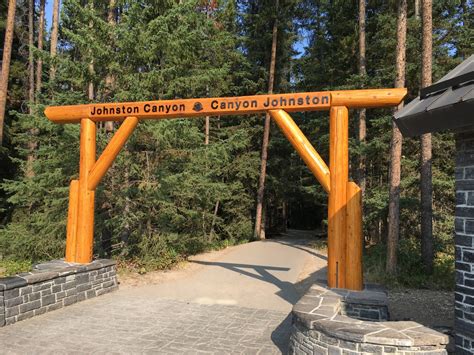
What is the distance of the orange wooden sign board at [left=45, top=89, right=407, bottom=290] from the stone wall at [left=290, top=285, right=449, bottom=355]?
1.28 metres

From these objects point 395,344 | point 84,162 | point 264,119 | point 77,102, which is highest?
point 264,119

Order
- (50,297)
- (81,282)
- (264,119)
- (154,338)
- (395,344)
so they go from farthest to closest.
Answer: (264,119) → (81,282) → (50,297) → (154,338) → (395,344)

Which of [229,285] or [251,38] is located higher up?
[251,38]

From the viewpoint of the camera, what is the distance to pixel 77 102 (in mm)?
10156

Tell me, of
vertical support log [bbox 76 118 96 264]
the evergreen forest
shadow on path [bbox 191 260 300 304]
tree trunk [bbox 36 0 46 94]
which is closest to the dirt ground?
shadow on path [bbox 191 260 300 304]

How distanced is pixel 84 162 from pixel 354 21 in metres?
12.8

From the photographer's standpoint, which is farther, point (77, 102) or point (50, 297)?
point (77, 102)

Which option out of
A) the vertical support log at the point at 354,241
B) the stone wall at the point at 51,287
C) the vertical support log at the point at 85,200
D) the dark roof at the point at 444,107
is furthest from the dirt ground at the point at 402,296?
the dark roof at the point at 444,107

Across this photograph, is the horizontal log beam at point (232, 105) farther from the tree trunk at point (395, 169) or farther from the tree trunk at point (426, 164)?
the tree trunk at point (426, 164)

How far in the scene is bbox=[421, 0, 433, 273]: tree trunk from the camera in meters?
9.12

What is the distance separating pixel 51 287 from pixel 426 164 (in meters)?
8.68

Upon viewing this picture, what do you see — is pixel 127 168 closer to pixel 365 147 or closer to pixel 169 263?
pixel 169 263

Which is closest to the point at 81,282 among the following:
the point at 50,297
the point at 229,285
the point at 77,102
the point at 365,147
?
the point at 50,297

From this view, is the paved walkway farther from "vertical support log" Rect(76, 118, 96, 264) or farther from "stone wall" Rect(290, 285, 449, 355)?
"vertical support log" Rect(76, 118, 96, 264)
